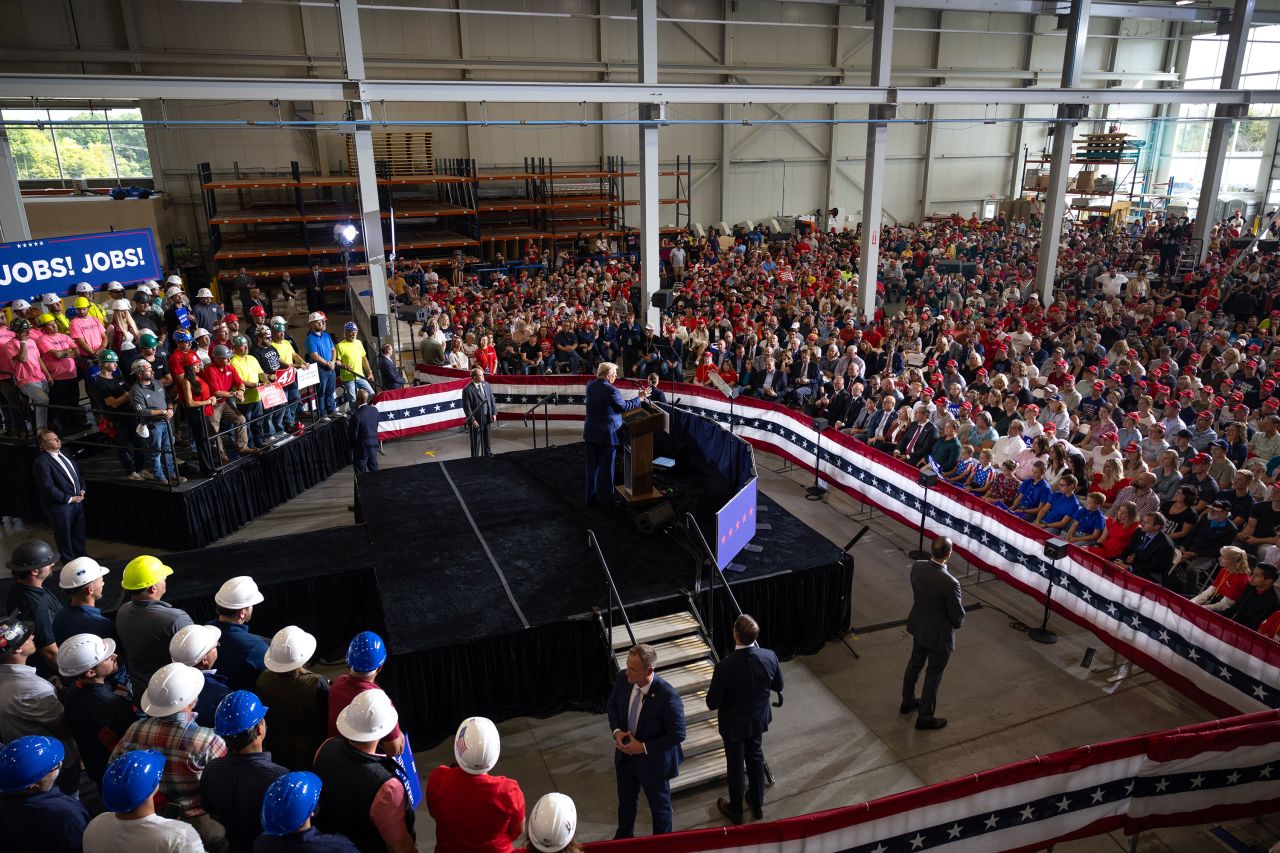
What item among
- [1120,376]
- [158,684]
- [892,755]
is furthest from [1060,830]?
[1120,376]

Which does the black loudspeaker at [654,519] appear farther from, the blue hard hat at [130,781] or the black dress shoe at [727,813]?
the blue hard hat at [130,781]

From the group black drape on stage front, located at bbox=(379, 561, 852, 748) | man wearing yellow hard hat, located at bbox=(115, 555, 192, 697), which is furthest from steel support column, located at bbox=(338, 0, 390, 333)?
man wearing yellow hard hat, located at bbox=(115, 555, 192, 697)

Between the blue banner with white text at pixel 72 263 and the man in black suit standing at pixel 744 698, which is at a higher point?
the blue banner with white text at pixel 72 263

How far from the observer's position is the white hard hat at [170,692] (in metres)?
3.92

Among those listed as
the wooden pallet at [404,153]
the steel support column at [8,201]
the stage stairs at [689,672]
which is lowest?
the stage stairs at [689,672]

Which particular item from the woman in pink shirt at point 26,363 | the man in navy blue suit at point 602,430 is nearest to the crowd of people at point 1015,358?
the man in navy blue suit at point 602,430

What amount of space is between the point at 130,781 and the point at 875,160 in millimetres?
17743

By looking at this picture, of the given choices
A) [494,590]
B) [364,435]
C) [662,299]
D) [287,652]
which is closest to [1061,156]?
[662,299]

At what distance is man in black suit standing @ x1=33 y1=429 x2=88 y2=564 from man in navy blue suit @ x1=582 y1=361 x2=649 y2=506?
5.19 metres

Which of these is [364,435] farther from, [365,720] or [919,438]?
[919,438]

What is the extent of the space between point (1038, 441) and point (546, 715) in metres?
6.25

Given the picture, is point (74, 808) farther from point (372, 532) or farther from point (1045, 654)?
point (1045, 654)

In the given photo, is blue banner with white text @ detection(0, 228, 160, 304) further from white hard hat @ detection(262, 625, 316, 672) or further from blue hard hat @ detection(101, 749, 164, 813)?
blue hard hat @ detection(101, 749, 164, 813)

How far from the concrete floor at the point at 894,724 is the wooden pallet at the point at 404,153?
21.6 meters
